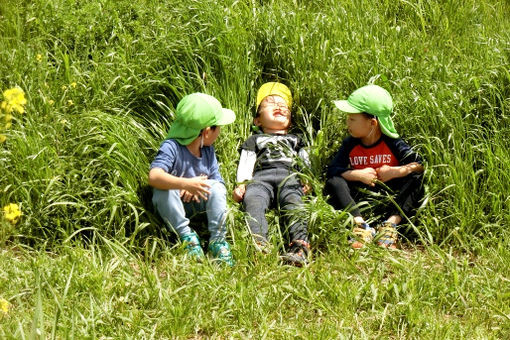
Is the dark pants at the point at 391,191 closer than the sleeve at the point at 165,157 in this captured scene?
No

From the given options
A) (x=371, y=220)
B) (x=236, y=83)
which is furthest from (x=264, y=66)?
(x=371, y=220)

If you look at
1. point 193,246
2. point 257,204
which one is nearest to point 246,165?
point 257,204

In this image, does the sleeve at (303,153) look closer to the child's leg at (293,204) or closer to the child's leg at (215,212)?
the child's leg at (293,204)

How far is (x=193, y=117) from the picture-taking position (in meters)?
4.84

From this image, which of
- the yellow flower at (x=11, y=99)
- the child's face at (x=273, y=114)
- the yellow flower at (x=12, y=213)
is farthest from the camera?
the child's face at (x=273, y=114)

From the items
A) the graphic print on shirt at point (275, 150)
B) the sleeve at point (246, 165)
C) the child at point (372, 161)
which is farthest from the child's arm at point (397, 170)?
the sleeve at point (246, 165)

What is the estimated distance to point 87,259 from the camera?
436cm

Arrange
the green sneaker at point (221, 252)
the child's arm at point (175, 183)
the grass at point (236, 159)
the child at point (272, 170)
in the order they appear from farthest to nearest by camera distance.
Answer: the child at point (272, 170) < the child's arm at point (175, 183) < the green sneaker at point (221, 252) < the grass at point (236, 159)

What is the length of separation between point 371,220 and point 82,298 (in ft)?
6.46

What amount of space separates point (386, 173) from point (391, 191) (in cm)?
12

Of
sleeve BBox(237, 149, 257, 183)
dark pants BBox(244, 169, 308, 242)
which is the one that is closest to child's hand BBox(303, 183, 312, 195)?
dark pants BBox(244, 169, 308, 242)

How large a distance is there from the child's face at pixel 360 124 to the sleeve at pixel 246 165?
66 cm

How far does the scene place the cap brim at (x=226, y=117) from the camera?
16.3 ft

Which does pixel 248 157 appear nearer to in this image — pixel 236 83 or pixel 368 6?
pixel 236 83
